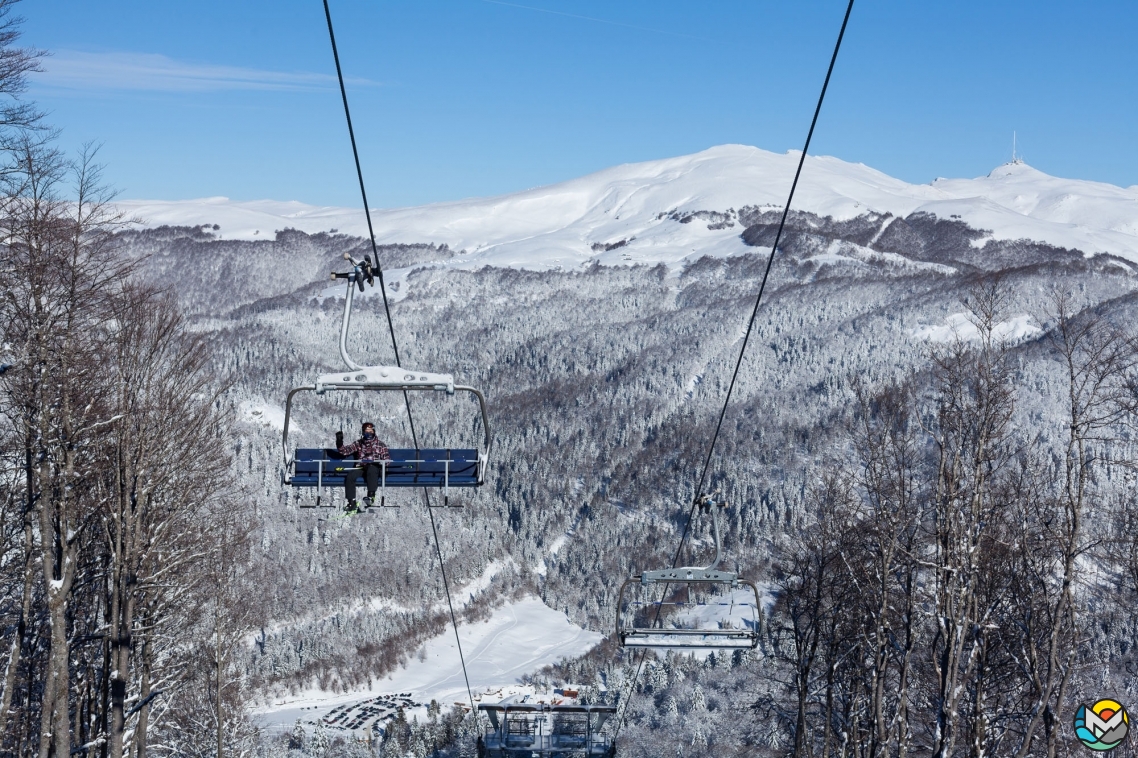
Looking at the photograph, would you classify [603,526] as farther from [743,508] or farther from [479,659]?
[479,659]

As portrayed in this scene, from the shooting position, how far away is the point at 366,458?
14.2 meters

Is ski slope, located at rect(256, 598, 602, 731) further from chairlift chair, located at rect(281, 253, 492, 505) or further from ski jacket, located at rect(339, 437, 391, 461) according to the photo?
ski jacket, located at rect(339, 437, 391, 461)

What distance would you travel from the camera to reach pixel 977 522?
1733 centimetres

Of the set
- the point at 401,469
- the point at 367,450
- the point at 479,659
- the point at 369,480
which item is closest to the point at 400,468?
the point at 401,469

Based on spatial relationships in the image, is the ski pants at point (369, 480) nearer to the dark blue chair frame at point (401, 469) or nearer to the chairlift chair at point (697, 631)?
the dark blue chair frame at point (401, 469)

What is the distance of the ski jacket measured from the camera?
46.5 feet

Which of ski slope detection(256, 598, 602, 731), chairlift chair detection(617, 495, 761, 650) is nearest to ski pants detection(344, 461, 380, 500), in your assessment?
chairlift chair detection(617, 495, 761, 650)

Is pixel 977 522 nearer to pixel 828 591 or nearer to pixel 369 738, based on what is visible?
pixel 828 591

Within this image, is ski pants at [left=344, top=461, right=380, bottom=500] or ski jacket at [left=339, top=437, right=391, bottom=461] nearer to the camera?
ski pants at [left=344, top=461, right=380, bottom=500]

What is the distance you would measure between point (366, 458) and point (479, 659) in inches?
4584

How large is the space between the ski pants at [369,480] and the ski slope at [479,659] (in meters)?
88.6

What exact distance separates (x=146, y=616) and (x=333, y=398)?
15614cm

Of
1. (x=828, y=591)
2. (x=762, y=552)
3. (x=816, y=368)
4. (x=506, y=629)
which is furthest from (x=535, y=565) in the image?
(x=828, y=591)

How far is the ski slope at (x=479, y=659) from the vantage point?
109 m
